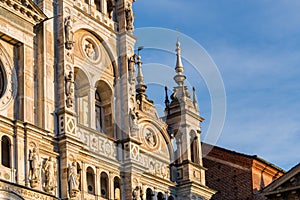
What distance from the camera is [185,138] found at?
43188mm

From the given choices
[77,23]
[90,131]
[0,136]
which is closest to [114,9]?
[77,23]

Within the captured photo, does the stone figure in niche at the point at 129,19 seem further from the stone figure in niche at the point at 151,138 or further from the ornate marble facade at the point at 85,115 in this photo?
the stone figure in niche at the point at 151,138

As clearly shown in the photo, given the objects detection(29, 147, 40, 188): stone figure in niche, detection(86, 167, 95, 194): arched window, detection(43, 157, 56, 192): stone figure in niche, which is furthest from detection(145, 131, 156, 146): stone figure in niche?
detection(29, 147, 40, 188): stone figure in niche

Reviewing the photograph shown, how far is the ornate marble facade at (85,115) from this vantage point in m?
34.7

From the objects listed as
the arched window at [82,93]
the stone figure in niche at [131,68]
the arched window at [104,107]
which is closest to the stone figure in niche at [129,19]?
the stone figure in niche at [131,68]

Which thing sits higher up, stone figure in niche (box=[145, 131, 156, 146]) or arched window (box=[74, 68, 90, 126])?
arched window (box=[74, 68, 90, 126])

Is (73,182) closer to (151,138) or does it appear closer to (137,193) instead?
(137,193)

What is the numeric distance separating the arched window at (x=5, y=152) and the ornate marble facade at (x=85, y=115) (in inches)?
1.4

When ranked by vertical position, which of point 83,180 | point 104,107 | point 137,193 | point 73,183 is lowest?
point 73,183

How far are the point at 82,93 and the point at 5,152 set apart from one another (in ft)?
20.6

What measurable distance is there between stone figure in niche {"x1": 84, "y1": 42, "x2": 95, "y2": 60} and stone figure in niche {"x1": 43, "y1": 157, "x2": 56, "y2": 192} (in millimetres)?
6188

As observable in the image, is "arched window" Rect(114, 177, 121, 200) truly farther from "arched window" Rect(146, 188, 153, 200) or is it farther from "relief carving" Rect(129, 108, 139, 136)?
Answer: "relief carving" Rect(129, 108, 139, 136)

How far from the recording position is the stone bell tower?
42.2 m

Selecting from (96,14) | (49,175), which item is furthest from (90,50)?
(49,175)
